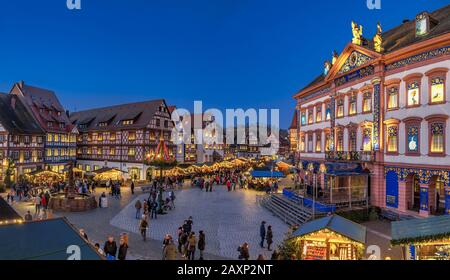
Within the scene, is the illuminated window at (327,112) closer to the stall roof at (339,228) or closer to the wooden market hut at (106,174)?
the stall roof at (339,228)

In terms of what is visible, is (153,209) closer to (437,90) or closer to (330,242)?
(330,242)

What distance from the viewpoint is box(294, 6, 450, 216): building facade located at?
19.9 meters

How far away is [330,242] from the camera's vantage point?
36.4ft

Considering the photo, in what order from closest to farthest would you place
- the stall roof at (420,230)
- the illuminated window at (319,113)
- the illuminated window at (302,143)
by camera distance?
the stall roof at (420,230)
the illuminated window at (319,113)
the illuminated window at (302,143)

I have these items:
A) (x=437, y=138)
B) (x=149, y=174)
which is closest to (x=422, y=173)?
(x=437, y=138)

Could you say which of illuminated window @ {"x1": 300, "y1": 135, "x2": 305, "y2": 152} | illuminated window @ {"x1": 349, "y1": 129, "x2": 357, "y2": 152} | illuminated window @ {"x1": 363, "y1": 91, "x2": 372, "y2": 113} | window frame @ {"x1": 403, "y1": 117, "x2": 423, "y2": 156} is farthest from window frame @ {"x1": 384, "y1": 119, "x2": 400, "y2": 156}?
illuminated window @ {"x1": 300, "y1": 135, "x2": 305, "y2": 152}

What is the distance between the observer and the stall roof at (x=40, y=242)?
6841 millimetres

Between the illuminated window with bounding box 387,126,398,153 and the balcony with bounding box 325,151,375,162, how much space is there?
1400 millimetres

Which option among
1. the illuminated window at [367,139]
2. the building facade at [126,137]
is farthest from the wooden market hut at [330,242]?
the building facade at [126,137]

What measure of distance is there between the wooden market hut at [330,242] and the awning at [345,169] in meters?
13.5

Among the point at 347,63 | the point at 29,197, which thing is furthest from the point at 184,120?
the point at 347,63
